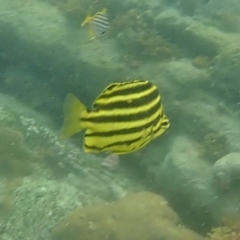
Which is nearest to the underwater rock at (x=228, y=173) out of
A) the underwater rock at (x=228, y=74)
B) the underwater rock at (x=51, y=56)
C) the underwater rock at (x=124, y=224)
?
the underwater rock at (x=124, y=224)

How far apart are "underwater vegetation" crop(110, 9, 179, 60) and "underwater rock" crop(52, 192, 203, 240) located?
12.8 ft

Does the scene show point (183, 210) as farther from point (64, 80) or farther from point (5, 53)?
point (5, 53)

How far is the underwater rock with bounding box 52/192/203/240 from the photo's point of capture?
4.64 m

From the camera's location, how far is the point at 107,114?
7.08ft

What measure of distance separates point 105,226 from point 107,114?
9.31ft

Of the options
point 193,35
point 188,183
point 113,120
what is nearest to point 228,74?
point 193,35

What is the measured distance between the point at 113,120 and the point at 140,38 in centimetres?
670

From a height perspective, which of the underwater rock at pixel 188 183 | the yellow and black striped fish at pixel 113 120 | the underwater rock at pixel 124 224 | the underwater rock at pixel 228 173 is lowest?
the underwater rock at pixel 188 183

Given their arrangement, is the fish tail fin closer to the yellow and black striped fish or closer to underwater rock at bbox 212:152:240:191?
the yellow and black striped fish

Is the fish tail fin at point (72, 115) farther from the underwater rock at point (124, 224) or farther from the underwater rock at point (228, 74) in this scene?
the underwater rock at point (228, 74)

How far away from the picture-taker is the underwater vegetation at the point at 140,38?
816 centimetres

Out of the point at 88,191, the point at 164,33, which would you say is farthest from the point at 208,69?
the point at 88,191

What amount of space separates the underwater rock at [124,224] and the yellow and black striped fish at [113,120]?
8.85 feet

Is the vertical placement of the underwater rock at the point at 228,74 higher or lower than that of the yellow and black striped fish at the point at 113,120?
lower
